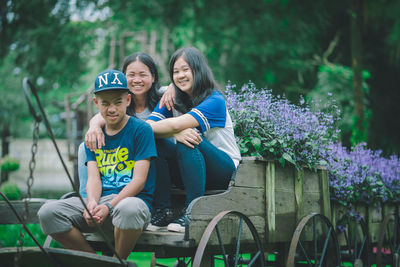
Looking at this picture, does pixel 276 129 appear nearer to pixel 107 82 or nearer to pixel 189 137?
pixel 189 137

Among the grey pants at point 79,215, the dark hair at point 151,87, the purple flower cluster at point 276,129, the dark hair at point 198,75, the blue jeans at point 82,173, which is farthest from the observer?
the dark hair at point 151,87

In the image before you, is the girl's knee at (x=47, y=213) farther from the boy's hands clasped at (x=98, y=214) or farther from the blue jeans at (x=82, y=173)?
the blue jeans at (x=82, y=173)

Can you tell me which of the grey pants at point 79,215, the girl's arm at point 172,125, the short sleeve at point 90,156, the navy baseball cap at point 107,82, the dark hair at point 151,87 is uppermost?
the dark hair at point 151,87

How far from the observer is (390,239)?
466 cm

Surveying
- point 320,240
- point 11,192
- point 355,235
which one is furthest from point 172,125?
point 11,192

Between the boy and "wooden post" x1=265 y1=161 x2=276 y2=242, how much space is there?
0.86 m

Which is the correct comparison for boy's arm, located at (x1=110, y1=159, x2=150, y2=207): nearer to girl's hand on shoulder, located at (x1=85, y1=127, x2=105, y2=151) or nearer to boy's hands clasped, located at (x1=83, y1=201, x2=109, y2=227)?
boy's hands clasped, located at (x1=83, y1=201, x2=109, y2=227)

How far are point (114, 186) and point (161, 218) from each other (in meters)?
0.47

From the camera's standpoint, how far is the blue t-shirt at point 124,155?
2771mm

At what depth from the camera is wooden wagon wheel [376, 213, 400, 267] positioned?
4370mm

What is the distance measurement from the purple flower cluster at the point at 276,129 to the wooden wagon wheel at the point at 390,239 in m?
1.16

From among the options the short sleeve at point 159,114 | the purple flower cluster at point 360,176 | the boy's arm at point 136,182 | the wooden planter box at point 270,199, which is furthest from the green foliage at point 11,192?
the purple flower cluster at point 360,176

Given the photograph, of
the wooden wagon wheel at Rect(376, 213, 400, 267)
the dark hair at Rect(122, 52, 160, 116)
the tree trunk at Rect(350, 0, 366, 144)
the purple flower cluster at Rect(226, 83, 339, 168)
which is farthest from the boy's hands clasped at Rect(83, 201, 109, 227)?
the tree trunk at Rect(350, 0, 366, 144)

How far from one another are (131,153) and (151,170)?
0.20 meters
